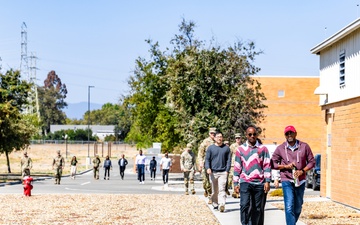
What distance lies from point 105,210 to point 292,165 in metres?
8.69

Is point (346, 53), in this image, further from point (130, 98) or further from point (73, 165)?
point (130, 98)

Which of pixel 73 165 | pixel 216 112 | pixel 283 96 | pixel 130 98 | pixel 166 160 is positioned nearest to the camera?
pixel 216 112

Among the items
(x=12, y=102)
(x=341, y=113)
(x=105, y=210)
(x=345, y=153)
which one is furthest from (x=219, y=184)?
(x=12, y=102)

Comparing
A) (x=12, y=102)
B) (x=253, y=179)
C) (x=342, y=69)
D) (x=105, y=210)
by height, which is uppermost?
(x=12, y=102)

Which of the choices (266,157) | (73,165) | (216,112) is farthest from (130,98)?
(266,157)

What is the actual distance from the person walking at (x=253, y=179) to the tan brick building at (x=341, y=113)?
340 inches

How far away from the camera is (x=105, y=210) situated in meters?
21.2

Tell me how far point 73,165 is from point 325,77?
24.5 metres

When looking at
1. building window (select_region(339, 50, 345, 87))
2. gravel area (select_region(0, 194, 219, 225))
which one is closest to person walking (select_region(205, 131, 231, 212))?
gravel area (select_region(0, 194, 219, 225))

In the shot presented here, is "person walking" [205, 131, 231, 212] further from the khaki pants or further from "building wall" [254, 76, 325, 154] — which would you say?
"building wall" [254, 76, 325, 154]

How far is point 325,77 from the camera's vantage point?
27.0 meters

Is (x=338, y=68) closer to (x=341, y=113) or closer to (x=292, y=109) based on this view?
(x=341, y=113)

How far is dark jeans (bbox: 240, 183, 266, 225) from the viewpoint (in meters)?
13.7

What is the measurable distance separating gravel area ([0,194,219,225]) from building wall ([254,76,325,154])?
1856 inches
